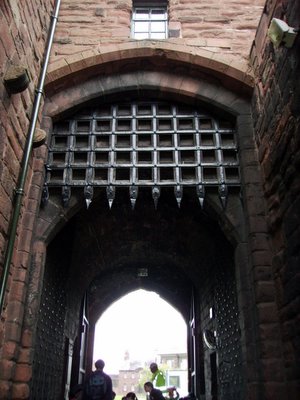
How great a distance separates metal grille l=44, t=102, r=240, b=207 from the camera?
4156 millimetres

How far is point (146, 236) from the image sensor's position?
270 inches

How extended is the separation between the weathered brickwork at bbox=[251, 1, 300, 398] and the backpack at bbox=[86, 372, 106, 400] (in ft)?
7.36

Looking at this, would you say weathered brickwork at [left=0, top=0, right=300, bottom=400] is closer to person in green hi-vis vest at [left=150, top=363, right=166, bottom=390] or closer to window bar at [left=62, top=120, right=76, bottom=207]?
window bar at [left=62, top=120, right=76, bottom=207]

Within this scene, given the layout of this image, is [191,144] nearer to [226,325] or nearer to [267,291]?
[267,291]

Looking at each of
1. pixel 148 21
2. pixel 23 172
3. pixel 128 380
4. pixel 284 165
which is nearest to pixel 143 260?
pixel 148 21

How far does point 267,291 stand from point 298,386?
0.79 meters

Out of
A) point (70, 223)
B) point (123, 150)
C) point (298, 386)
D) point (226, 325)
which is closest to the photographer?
point (298, 386)

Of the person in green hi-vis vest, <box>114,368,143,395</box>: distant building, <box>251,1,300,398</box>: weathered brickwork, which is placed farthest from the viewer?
<box>114,368,143,395</box>: distant building

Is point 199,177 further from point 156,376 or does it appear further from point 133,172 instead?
point 156,376

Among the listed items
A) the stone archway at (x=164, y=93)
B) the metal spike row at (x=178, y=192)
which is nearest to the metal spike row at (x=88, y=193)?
the stone archway at (x=164, y=93)

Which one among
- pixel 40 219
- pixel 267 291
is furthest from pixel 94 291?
pixel 267 291

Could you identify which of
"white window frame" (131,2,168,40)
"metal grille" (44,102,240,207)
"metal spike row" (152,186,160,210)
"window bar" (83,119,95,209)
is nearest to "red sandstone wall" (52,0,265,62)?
"white window frame" (131,2,168,40)

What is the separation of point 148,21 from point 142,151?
2.00 meters

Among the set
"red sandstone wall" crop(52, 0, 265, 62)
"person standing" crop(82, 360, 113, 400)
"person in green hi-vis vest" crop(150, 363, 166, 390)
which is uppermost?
"red sandstone wall" crop(52, 0, 265, 62)
